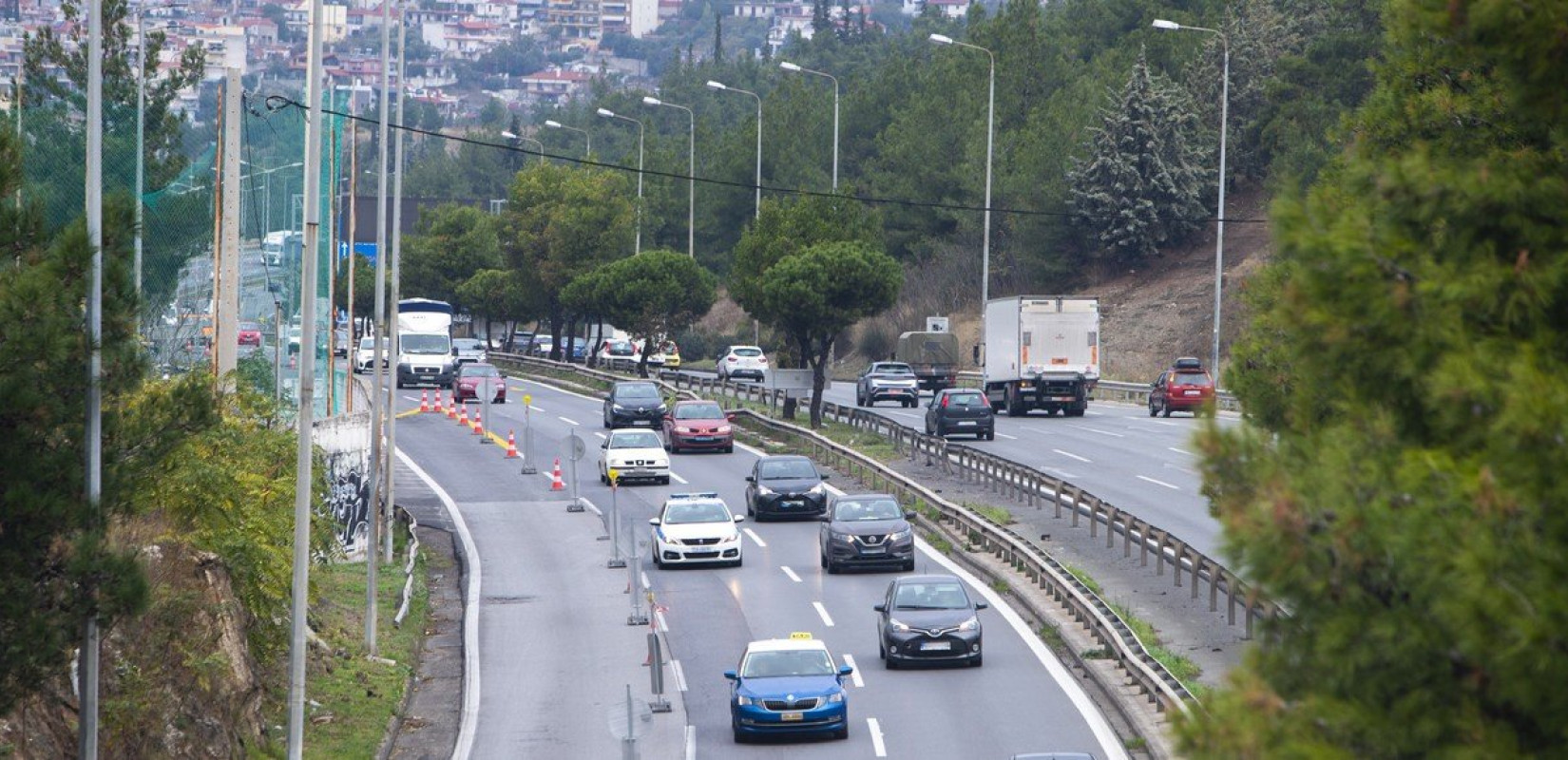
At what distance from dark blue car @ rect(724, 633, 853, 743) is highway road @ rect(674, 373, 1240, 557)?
9.37 m

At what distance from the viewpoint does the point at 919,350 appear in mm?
72812

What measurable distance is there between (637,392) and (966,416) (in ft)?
38.7

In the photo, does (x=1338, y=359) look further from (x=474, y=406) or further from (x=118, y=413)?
(x=474, y=406)

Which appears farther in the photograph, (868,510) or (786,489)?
(786,489)

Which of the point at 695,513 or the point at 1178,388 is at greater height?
the point at 1178,388

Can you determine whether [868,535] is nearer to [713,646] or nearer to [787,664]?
[713,646]

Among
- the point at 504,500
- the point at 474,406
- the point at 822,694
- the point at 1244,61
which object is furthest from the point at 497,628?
the point at 1244,61

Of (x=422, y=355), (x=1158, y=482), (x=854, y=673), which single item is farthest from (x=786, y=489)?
(x=422, y=355)

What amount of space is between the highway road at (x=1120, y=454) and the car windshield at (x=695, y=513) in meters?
8.20

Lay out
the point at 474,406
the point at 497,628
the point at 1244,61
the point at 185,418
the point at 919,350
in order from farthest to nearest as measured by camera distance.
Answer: the point at 1244,61, the point at 919,350, the point at 474,406, the point at 497,628, the point at 185,418

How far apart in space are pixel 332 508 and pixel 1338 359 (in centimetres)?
2886

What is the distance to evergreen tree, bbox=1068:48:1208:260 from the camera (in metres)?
79.6

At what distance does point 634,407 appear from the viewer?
55344 mm

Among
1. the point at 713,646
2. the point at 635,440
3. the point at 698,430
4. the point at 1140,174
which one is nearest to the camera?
the point at 713,646
